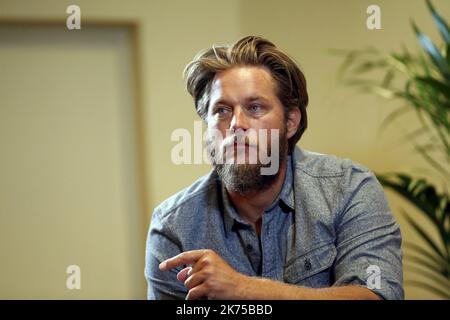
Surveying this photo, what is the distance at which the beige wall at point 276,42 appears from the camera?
2.49m

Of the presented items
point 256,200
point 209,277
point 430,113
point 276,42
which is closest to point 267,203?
point 256,200

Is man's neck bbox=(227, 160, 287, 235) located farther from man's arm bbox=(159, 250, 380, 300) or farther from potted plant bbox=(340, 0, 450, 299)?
potted plant bbox=(340, 0, 450, 299)

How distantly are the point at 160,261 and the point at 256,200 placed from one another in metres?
0.24

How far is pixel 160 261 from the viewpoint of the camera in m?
1.33

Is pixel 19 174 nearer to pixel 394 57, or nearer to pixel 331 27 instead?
pixel 331 27

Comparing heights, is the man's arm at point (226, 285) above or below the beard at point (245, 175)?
below

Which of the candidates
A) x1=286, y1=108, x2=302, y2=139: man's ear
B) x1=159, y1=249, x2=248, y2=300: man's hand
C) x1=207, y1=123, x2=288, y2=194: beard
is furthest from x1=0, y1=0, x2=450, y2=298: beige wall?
x1=159, y1=249, x2=248, y2=300: man's hand

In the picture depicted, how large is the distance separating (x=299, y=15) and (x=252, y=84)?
4.02 ft

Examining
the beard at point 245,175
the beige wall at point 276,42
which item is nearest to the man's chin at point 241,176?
the beard at point 245,175

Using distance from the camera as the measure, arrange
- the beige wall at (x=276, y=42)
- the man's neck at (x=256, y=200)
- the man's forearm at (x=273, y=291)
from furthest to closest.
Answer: the beige wall at (x=276, y=42) → the man's neck at (x=256, y=200) → the man's forearm at (x=273, y=291)

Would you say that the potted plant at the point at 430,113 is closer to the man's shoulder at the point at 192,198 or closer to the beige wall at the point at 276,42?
the beige wall at the point at 276,42

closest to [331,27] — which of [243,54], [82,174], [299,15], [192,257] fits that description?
[299,15]

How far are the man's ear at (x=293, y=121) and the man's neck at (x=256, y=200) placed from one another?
0.25 feet

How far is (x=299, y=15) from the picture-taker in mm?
2467
